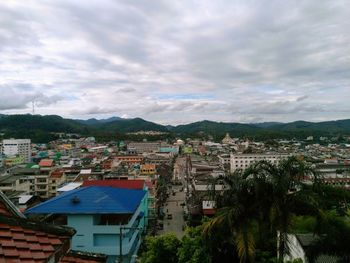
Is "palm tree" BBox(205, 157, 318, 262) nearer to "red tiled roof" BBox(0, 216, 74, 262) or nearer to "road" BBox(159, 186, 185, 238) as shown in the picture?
"red tiled roof" BBox(0, 216, 74, 262)

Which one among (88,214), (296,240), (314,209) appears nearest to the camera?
(314,209)

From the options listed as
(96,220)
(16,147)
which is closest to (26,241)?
(96,220)

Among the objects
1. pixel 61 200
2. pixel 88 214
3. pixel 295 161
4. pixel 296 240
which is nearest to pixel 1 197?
pixel 295 161

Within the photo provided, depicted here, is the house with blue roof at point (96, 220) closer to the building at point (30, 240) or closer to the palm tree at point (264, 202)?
the palm tree at point (264, 202)

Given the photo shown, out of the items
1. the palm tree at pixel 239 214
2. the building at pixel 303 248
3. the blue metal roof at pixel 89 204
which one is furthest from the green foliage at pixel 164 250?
the palm tree at pixel 239 214

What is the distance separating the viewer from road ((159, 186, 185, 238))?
33469 mm

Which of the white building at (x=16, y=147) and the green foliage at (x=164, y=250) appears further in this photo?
the white building at (x=16, y=147)

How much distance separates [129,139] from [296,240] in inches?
5874

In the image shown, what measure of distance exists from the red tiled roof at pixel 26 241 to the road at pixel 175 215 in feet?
88.4

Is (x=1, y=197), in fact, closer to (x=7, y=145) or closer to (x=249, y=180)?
(x=249, y=180)

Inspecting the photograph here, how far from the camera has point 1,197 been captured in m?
4.22

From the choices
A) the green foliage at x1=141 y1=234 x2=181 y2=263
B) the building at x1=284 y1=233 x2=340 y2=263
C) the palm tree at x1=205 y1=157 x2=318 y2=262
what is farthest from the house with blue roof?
the palm tree at x1=205 y1=157 x2=318 y2=262

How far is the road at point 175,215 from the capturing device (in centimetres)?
3347

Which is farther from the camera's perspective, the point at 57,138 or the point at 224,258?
the point at 57,138
